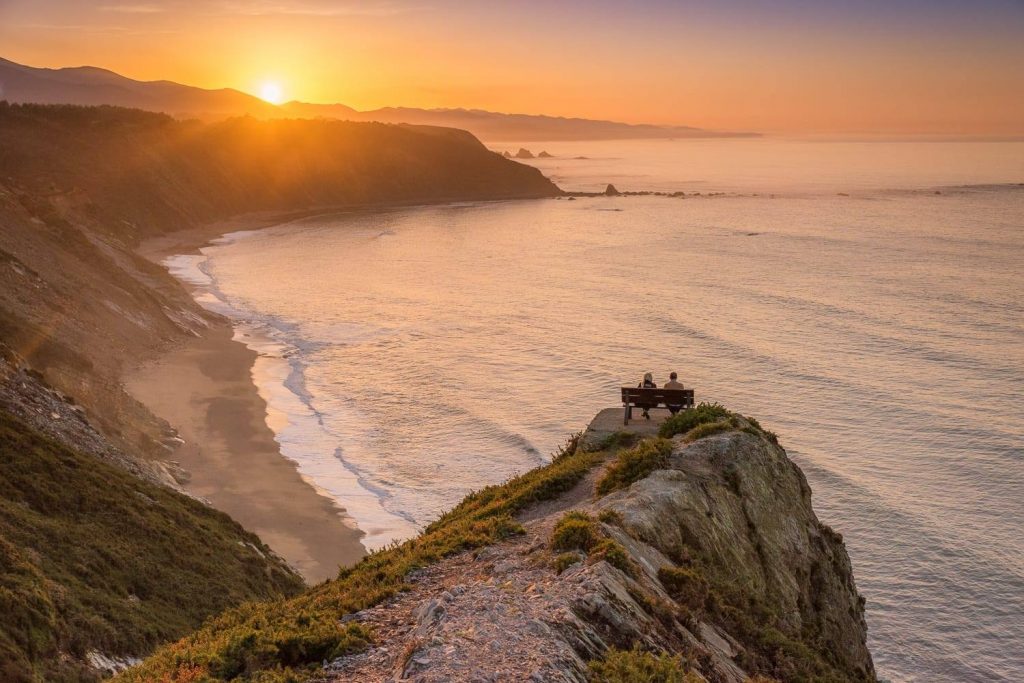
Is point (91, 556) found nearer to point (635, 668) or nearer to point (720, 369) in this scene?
point (635, 668)

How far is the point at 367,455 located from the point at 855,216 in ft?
424

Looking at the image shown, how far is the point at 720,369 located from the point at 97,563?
129 ft

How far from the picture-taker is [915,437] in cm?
4138

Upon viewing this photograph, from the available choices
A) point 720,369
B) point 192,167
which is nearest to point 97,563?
point 720,369

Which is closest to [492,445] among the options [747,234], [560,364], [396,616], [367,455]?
[367,455]

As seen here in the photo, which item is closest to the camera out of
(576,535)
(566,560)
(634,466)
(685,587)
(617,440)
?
(566,560)

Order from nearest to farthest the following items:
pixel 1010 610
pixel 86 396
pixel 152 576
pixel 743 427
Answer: pixel 743 427
pixel 152 576
pixel 1010 610
pixel 86 396

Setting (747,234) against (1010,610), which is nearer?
(1010,610)

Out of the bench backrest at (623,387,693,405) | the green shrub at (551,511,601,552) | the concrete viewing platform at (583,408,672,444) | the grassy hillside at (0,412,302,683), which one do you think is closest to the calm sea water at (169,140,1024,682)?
the grassy hillside at (0,412,302,683)

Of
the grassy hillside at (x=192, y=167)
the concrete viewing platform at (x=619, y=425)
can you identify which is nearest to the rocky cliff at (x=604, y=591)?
the concrete viewing platform at (x=619, y=425)

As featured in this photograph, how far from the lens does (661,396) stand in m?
22.8

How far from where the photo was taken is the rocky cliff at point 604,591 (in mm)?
11305

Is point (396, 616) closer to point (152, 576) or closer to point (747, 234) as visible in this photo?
point (152, 576)

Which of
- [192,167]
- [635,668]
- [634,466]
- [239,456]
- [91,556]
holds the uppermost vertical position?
[192,167]
